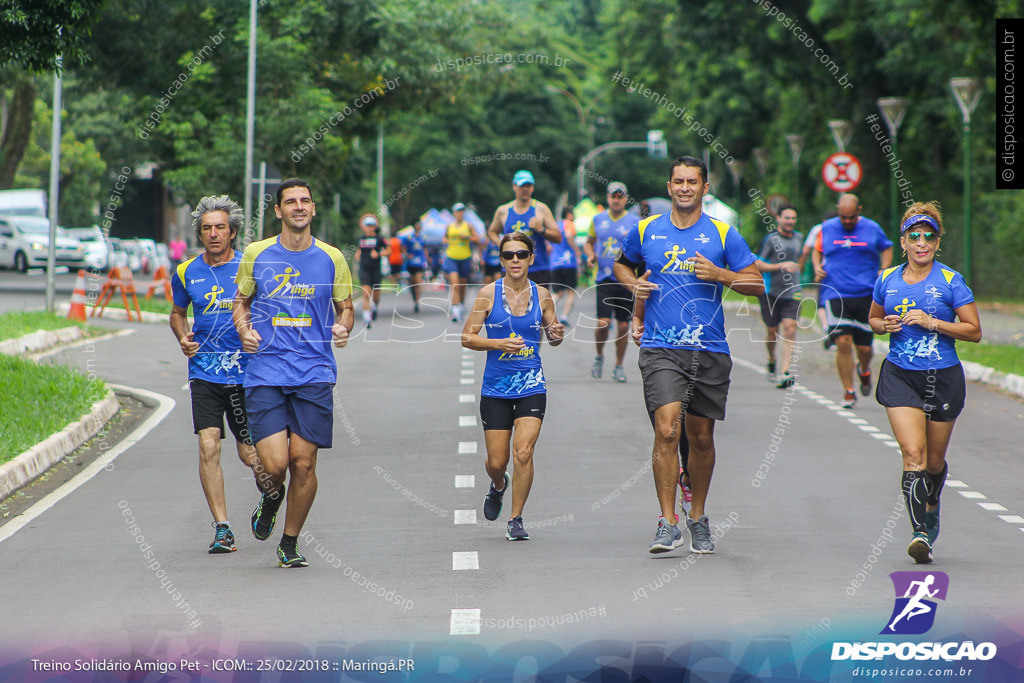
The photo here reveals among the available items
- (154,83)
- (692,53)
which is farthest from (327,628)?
(692,53)

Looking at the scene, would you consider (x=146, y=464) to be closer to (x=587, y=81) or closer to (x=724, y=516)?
(x=724, y=516)

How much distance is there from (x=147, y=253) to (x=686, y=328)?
6295 cm

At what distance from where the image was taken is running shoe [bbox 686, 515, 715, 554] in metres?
7.92

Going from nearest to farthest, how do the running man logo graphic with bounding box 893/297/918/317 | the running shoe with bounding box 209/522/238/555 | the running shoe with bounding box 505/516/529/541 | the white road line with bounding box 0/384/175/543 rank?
the running man logo graphic with bounding box 893/297/918/317
the running shoe with bounding box 209/522/238/555
the running shoe with bounding box 505/516/529/541
the white road line with bounding box 0/384/175/543

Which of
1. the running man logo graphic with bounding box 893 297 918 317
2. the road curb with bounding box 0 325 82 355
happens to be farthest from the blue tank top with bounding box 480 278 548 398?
the road curb with bounding box 0 325 82 355

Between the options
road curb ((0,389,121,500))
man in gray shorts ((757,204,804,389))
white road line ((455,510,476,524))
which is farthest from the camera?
man in gray shorts ((757,204,804,389))

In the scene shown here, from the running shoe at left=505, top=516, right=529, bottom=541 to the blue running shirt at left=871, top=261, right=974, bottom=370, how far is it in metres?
2.12

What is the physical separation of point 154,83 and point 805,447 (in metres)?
24.5

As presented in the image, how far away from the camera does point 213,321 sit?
8438 millimetres

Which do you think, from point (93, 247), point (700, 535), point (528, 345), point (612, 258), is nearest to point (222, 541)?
point (528, 345)

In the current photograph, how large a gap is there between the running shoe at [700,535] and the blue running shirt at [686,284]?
870mm

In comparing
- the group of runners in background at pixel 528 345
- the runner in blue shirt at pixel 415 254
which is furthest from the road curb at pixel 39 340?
the group of runners in background at pixel 528 345

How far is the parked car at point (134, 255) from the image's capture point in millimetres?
63000

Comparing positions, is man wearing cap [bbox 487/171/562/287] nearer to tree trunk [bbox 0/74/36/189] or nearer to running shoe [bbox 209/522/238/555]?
running shoe [bbox 209/522/238/555]
